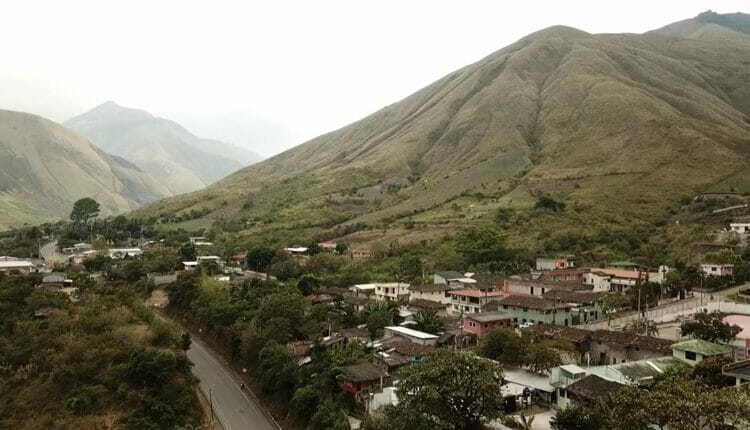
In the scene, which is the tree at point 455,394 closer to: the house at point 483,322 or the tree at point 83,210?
the house at point 483,322

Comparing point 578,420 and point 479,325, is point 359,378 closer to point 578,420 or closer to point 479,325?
point 578,420

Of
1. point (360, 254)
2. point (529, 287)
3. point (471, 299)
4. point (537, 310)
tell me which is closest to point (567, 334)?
point (537, 310)

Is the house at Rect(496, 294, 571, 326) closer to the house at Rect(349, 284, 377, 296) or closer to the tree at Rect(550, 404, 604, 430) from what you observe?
the house at Rect(349, 284, 377, 296)

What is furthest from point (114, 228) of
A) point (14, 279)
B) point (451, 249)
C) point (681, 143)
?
point (681, 143)

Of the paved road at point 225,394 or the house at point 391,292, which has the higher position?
the house at point 391,292

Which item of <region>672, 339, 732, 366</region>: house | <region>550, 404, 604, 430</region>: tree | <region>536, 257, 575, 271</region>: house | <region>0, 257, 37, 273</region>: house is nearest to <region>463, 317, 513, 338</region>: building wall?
<region>672, 339, 732, 366</region>: house

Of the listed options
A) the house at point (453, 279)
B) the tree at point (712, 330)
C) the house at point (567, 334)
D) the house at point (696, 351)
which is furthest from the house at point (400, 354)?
the house at point (453, 279)
